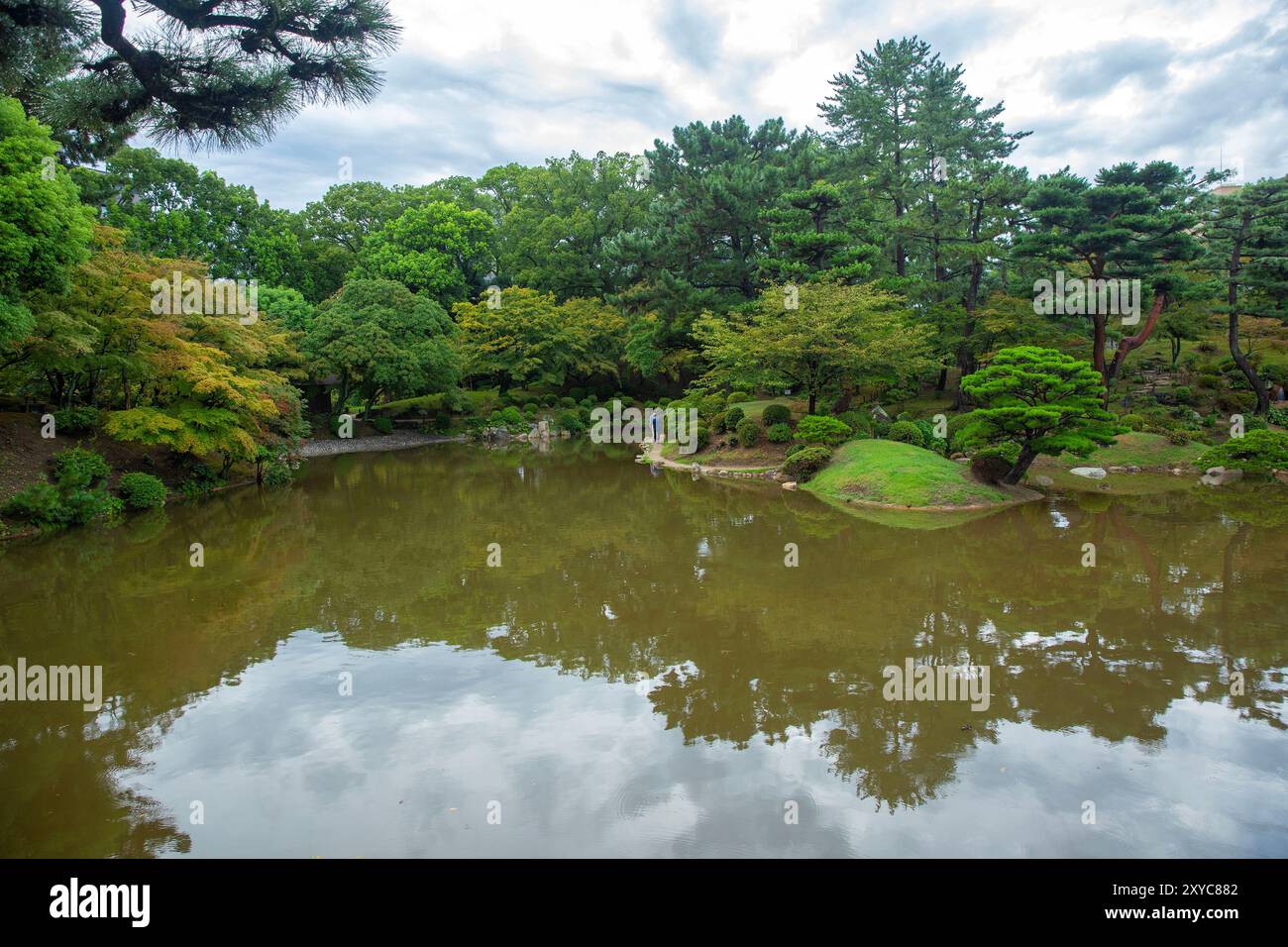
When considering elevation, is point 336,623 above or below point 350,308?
below

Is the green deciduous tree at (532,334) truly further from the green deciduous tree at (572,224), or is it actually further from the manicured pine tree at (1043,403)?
the manicured pine tree at (1043,403)

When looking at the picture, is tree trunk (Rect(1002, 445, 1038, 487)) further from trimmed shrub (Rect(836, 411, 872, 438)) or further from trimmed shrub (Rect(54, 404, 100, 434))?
trimmed shrub (Rect(54, 404, 100, 434))

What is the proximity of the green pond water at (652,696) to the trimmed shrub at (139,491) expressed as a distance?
6.19 feet

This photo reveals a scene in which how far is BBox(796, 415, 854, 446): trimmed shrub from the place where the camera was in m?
16.1

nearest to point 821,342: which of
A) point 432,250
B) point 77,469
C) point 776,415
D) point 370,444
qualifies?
point 776,415

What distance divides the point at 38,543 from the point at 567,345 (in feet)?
69.7

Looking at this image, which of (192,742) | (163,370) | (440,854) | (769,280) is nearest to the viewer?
(440,854)

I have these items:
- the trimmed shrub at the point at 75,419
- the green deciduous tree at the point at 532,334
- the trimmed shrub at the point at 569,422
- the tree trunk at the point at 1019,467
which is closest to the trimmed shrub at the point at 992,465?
the tree trunk at the point at 1019,467

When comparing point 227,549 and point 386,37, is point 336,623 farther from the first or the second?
point 386,37

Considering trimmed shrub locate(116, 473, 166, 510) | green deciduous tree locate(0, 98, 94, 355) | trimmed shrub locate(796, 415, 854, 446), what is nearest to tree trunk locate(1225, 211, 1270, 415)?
trimmed shrub locate(796, 415, 854, 446)

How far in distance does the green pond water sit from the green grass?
1958mm

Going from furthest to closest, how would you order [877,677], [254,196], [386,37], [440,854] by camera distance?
[254,196], [877,677], [386,37], [440,854]

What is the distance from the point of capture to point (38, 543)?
396 inches

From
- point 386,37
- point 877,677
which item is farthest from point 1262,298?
point 386,37
